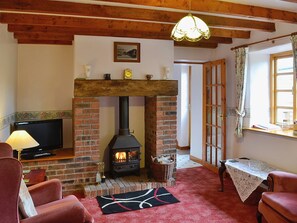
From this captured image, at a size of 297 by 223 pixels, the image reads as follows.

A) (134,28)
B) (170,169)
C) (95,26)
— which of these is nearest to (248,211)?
(170,169)

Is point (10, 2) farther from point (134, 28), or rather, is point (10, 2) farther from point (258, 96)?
point (258, 96)

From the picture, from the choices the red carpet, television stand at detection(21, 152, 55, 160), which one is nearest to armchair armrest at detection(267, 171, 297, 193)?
the red carpet

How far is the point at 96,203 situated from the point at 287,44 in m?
3.38

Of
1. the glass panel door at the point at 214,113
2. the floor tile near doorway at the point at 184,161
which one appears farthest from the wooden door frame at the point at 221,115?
the floor tile near doorway at the point at 184,161

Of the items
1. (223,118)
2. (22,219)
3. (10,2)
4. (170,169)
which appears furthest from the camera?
(223,118)

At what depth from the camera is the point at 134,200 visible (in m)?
3.61

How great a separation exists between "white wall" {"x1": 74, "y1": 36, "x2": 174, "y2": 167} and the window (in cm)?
168

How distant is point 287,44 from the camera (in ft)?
11.7

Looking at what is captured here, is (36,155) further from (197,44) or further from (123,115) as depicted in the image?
(197,44)

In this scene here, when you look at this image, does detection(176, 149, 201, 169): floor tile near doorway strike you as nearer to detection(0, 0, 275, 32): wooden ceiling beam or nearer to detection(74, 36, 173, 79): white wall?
detection(74, 36, 173, 79): white wall

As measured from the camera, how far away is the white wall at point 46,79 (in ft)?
14.8

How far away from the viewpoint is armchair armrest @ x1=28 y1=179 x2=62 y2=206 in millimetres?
2544

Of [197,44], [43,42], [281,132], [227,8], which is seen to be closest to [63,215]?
[227,8]

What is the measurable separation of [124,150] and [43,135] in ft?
4.21
